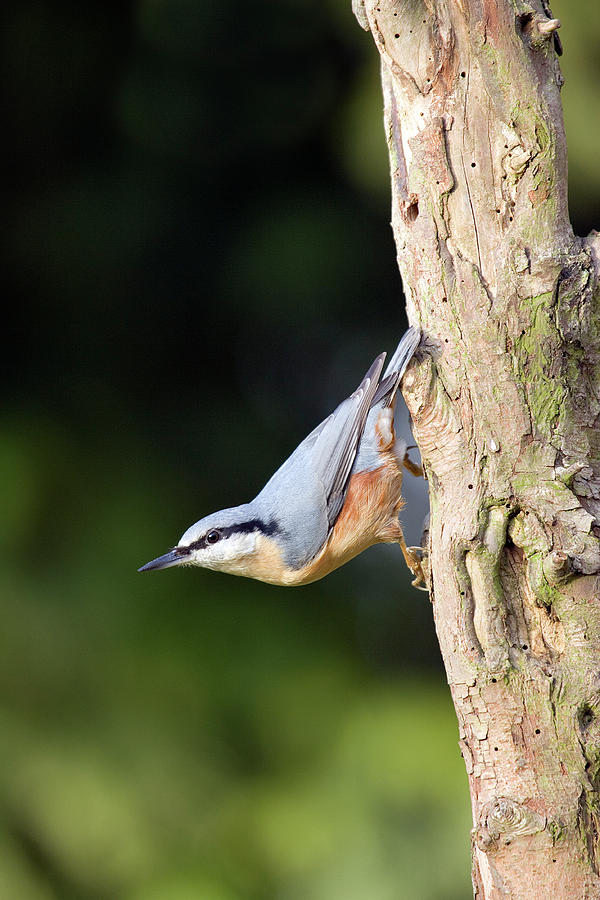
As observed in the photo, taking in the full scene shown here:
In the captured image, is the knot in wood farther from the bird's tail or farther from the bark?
the bird's tail

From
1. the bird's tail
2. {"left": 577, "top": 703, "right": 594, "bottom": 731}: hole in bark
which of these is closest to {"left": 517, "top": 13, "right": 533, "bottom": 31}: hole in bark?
the bird's tail

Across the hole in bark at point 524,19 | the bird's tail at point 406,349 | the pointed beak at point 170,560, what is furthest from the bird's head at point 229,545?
the hole in bark at point 524,19

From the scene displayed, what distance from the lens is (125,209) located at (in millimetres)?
3059

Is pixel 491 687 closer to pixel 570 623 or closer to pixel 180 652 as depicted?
pixel 570 623

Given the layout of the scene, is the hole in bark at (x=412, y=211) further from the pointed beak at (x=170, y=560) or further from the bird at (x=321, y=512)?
the pointed beak at (x=170, y=560)

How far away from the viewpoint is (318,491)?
235 centimetres

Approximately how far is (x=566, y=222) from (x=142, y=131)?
190cm

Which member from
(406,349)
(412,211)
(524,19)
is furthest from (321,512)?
(524,19)

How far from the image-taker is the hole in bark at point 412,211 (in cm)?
174

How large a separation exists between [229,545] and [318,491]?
0.90 feet

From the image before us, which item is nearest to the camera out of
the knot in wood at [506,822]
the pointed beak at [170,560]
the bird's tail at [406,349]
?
the knot in wood at [506,822]

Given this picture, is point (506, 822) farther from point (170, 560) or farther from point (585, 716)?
point (170, 560)

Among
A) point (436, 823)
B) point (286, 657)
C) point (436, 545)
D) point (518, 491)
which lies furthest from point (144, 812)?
point (518, 491)

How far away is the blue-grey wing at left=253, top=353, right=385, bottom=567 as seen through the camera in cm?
232
